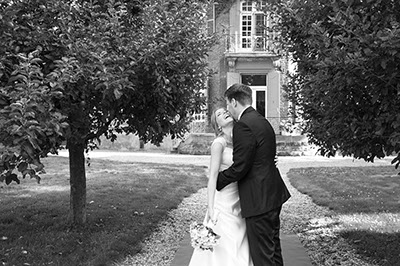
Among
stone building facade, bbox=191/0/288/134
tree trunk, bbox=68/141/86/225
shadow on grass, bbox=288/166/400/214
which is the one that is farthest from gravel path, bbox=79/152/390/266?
stone building facade, bbox=191/0/288/134

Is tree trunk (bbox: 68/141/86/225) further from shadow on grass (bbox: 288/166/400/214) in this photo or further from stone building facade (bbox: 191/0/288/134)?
stone building facade (bbox: 191/0/288/134)

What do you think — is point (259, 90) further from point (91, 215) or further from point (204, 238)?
point (204, 238)

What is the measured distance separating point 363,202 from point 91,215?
5.85 metres

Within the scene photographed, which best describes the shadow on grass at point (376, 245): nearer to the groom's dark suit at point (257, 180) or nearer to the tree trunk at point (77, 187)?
the groom's dark suit at point (257, 180)

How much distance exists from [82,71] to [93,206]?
477cm

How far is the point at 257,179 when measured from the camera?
4352 millimetres

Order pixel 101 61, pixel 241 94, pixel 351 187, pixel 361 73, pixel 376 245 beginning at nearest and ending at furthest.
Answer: pixel 361 73 < pixel 241 94 < pixel 101 61 < pixel 376 245 < pixel 351 187

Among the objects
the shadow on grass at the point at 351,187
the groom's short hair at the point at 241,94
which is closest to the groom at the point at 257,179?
the groom's short hair at the point at 241,94

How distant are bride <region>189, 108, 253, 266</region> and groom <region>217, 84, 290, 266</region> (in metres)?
0.13

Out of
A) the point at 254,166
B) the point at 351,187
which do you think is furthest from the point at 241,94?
the point at 351,187

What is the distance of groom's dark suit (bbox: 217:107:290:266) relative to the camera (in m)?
4.31

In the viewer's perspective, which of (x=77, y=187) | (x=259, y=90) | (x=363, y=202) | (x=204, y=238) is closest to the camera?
(x=204, y=238)

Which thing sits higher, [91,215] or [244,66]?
[244,66]

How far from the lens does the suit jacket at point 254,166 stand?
429 cm
